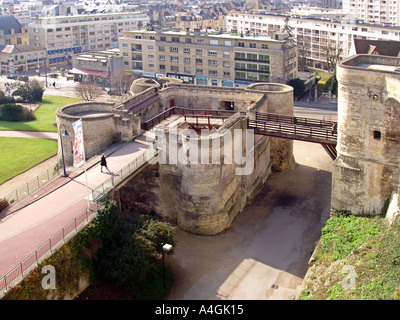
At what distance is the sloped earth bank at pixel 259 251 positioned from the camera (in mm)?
28016

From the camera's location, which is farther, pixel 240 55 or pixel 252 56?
pixel 240 55

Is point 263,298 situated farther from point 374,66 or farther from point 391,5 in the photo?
point 391,5

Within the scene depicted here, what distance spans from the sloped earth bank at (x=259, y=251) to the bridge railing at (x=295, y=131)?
17.8ft

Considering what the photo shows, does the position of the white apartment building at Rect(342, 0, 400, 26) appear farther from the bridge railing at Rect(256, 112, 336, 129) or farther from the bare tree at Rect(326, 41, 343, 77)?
the bridge railing at Rect(256, 112, 336, 129)

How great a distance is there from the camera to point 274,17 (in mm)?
109688

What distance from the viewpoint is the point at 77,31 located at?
11312cm

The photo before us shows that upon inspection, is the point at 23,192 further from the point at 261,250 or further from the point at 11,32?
the point at 11,32

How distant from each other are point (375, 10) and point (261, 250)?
111810mm

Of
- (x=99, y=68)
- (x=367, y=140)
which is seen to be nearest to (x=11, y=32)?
(x=99, y=68)

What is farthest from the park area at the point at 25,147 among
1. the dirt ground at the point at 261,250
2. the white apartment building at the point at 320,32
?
the white apartment building at the point at 320,32

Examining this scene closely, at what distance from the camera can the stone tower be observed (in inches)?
1120

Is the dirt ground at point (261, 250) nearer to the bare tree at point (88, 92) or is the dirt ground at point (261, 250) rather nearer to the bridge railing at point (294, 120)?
the bridge railing at point (294, 120)

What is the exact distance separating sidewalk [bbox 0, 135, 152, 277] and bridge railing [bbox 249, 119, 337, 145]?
8.97m
